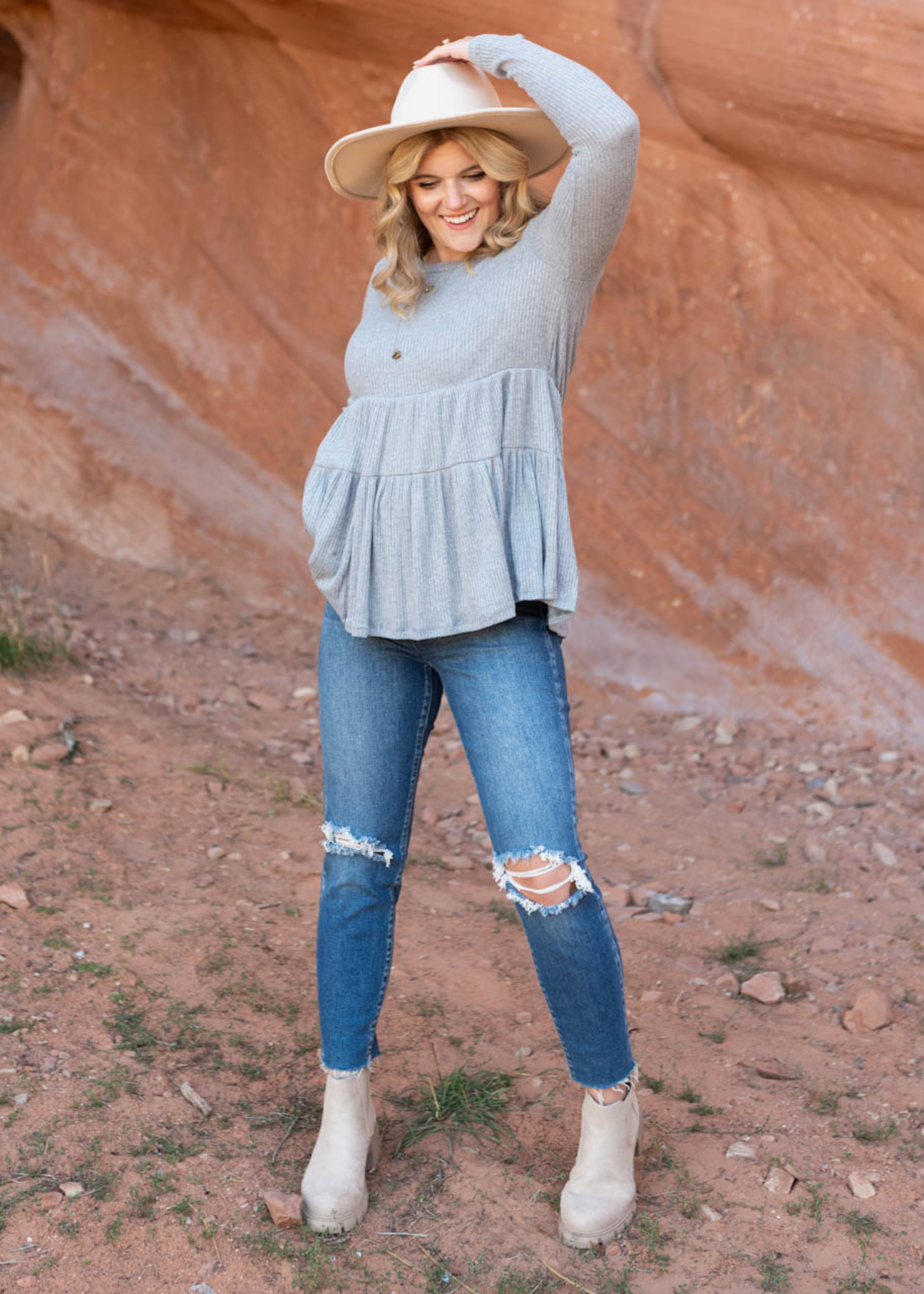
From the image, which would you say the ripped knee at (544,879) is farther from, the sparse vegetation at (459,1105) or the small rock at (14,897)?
the small rock at (14,897)

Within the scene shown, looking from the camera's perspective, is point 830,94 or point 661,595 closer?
point 830,94

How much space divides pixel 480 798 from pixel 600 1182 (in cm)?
67

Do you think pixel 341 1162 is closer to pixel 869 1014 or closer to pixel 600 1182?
pixel 600 1182

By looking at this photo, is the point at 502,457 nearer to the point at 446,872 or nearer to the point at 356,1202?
the point at 356,1202

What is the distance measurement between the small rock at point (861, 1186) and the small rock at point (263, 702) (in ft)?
8.94

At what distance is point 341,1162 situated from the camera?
2107 mm

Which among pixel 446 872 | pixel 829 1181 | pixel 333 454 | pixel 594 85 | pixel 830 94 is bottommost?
pixel 446 872

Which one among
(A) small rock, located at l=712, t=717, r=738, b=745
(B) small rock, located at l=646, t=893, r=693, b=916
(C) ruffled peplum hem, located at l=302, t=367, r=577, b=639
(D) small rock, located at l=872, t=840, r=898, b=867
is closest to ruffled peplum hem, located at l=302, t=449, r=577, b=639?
(C) ruffled peplum hem, located at l=302, t=367, r=577, b=639

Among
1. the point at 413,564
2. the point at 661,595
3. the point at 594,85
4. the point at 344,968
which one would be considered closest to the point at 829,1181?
the point at 344,968

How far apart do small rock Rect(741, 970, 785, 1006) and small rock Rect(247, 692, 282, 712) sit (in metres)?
2.12

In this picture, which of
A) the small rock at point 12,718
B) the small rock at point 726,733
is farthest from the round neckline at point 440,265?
the small rock at point 726,733

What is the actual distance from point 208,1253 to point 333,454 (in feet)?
4.29

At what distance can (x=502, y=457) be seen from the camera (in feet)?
6.47

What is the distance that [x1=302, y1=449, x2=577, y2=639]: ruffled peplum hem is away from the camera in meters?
1.92
